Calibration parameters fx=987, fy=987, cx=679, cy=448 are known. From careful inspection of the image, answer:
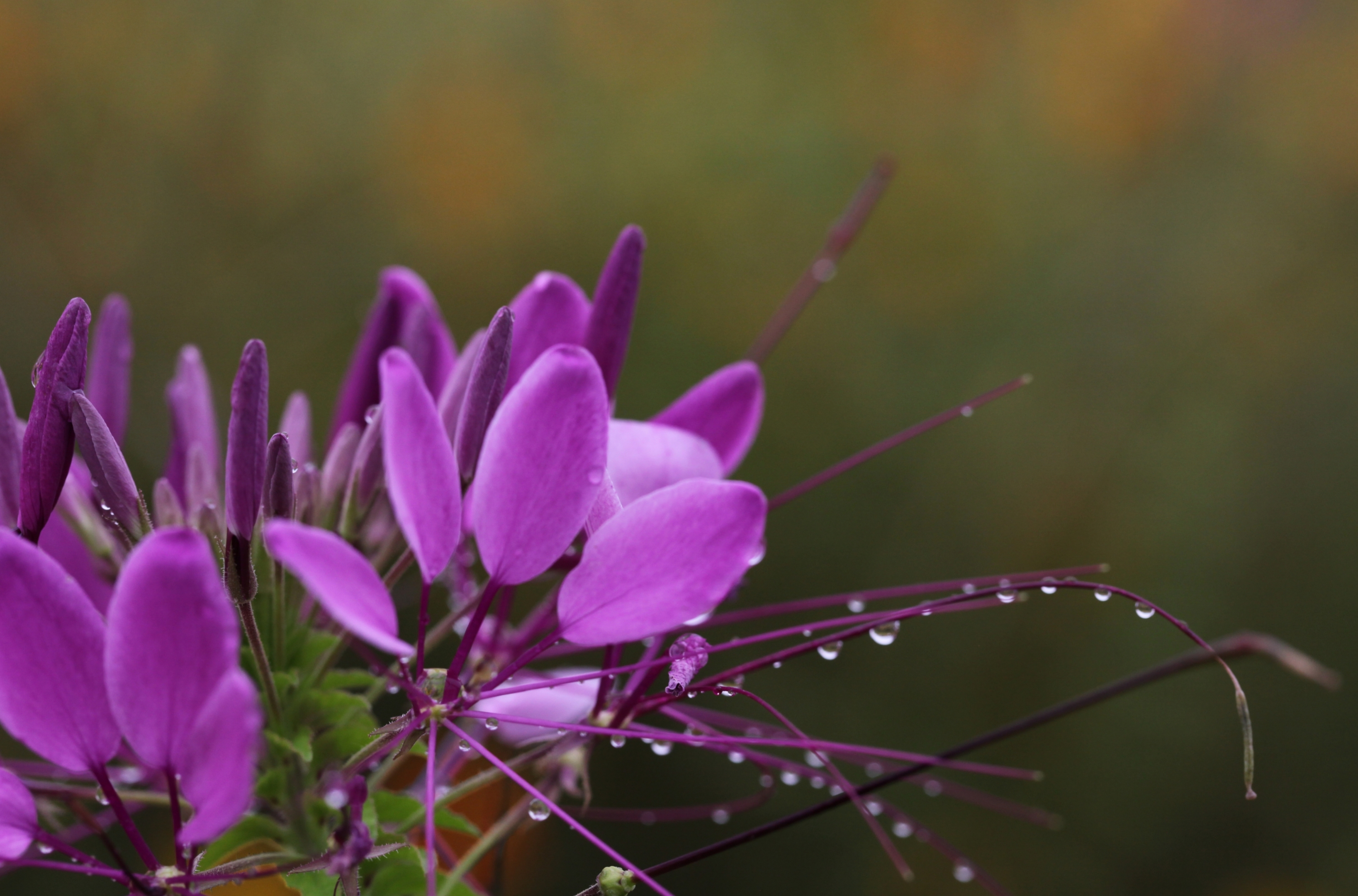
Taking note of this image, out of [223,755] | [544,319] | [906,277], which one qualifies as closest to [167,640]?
[223,755]

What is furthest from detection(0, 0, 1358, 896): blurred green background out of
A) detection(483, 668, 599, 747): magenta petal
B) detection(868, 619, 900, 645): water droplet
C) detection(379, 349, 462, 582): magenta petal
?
detection(379, 349, 462, 582): magenta petal

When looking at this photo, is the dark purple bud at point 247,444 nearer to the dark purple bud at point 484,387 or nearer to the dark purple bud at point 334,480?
the dark purple bud at point 484,387

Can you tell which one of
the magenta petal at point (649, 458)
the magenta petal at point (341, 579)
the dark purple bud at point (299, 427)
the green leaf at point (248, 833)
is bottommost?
the green leaf at point (248, 833)

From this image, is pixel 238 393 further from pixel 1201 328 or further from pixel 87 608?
pixel 1201 328

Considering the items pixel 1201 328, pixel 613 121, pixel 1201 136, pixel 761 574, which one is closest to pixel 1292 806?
pixel 1201 328

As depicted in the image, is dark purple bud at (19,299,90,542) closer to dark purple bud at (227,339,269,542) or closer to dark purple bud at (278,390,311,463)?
dark purple bud at (227,339,269,542)

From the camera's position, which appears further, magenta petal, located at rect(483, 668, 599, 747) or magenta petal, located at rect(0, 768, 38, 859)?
magenta petal, located at rect(483, 668, 599, 747)

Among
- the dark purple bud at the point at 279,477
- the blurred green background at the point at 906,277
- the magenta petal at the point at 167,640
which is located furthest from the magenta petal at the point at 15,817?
the blurred green background at the point at 906,277

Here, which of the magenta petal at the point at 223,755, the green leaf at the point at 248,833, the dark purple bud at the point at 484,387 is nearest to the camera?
the magenta petal at the point at 223,755
